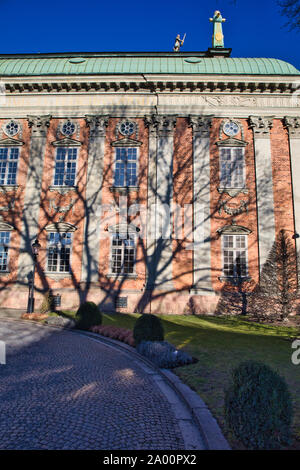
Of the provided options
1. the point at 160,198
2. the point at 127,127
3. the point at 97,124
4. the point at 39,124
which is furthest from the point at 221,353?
the point at 39,124

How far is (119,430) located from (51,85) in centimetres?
2064

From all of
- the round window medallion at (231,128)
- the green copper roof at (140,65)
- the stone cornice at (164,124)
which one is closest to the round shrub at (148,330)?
the stone cornice at (164,124)

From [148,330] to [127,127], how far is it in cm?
1455

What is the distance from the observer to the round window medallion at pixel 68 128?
767 inches

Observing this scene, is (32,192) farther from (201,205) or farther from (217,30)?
(217,30)

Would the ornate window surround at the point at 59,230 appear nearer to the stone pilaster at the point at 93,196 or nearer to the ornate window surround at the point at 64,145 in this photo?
the stone pilaster at the point at 93,196

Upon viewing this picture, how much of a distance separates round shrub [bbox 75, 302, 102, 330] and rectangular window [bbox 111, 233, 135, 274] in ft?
17.5

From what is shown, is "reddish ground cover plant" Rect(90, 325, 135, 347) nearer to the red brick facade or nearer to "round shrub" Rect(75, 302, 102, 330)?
"round shrub" Rect(75, 302, 102, 330)

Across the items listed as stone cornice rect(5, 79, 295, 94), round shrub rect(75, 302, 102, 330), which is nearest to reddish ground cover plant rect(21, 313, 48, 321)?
round shrub rect(75, 302, 102, 330)

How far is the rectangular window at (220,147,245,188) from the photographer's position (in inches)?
725

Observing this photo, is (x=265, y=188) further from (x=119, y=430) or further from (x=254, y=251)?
(x=119, y=430)

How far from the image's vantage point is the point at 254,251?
1758 cm

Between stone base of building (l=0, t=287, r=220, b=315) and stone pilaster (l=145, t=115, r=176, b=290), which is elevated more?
stone pilaster (l=145, t=115, r=176, b=290)
